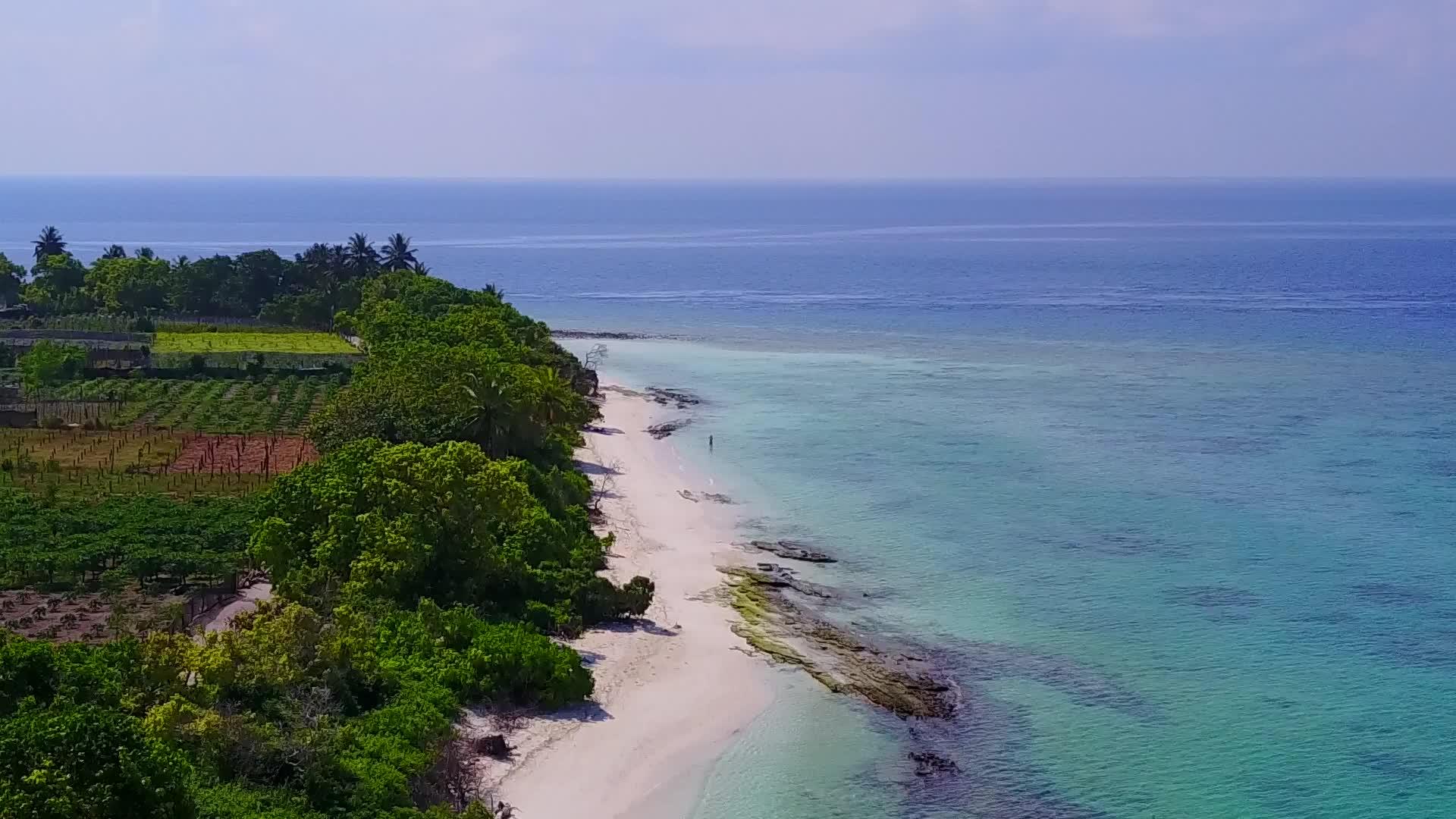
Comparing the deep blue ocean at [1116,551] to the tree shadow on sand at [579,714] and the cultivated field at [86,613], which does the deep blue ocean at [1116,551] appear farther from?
the cultivated field at [86,613]

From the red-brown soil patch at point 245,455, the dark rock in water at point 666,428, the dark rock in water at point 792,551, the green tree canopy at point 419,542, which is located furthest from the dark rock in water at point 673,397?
the green tree canopy at point 419,542

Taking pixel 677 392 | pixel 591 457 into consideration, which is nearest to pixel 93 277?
pixel 677 392

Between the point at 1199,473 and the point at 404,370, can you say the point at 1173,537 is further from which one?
the point at 404,370

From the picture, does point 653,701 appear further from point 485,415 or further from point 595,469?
point 595,469

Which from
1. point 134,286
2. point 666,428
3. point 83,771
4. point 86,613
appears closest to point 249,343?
point 134,286

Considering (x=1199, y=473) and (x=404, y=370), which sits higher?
(x=404, y=370)
